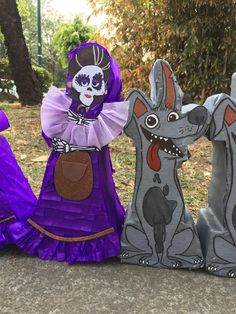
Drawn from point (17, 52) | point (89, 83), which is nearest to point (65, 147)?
point (89, 83)

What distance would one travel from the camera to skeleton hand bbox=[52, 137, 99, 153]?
2.39 metres

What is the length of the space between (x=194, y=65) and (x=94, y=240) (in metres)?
4.35

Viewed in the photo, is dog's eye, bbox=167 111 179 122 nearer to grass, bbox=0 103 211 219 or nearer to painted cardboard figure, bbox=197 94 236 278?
painted cardboard figure, bbox=197 94 236 278

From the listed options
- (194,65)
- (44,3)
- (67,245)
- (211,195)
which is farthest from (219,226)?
(44,3)

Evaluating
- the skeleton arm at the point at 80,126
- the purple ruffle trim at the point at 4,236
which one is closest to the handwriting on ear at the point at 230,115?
the skeleton arm at the point at 80,126

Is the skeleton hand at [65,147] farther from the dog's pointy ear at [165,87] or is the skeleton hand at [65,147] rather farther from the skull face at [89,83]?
the dog's pointy ear at [165,87]

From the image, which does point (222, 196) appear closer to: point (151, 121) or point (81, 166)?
point (151, 121)

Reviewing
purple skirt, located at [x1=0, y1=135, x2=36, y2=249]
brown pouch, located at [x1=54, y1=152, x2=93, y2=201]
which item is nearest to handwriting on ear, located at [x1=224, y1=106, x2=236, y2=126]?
brown pouch, located at [x1=54, y1=152, x2=93, y2=201]

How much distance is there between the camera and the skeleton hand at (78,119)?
2.38m

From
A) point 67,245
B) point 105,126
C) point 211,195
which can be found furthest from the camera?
point 211,195

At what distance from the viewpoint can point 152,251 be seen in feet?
8.03

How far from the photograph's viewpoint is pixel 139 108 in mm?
2303

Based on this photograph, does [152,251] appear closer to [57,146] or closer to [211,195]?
[211,195]

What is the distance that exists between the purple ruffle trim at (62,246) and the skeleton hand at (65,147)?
516 mm
